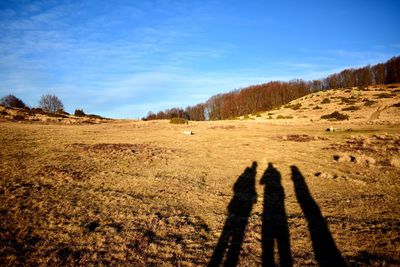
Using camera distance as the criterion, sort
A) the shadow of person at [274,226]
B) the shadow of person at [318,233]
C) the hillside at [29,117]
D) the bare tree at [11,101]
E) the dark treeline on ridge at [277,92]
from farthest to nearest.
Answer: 1. the dark treeline on ridge at [277,92]
2. the bare tree at [11,101]
3. the hillside at [29,117]
4. the shadow of person at [274,226]
5. the shadow of person at [318,233]

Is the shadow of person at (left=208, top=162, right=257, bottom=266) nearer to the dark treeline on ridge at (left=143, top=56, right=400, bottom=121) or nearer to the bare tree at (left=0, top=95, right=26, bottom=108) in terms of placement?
the bare tree at (left=0, top=95, right=26, bottom=108)

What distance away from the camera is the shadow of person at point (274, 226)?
5.84 meters

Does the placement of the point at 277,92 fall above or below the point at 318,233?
above

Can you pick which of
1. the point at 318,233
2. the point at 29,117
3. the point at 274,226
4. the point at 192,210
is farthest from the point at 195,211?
the point at 29,117

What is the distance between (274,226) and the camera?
731 cm

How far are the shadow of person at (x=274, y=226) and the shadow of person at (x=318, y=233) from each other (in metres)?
0.63

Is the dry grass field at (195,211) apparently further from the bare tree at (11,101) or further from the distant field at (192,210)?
the bare tree at (11,101)

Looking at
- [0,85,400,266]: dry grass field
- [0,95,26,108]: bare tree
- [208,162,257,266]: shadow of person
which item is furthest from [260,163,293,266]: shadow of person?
[0,95,26,108]: bare tree

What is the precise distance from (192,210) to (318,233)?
12.3 ft

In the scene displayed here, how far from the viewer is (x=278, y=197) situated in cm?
962

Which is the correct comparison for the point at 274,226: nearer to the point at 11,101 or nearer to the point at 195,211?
the point at 195,211

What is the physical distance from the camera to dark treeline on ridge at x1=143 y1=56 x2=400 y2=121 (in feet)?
387

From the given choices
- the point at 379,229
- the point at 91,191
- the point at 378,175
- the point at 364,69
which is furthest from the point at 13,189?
the point at 364,69

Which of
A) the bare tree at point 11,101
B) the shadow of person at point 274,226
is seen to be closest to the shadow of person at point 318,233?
the shadow of person at point 274,226
